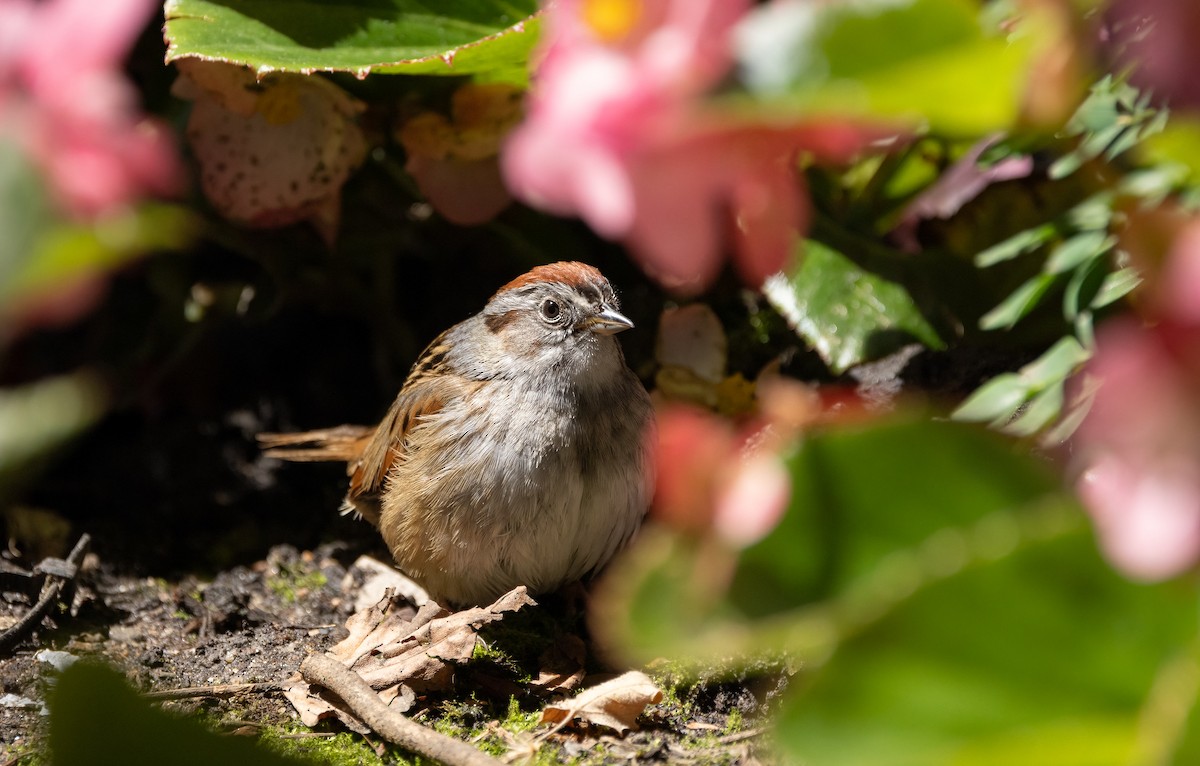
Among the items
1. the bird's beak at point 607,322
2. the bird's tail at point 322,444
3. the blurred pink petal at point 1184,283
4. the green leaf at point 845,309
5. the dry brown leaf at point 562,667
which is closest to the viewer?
the blurred pink petal at point 1184,283

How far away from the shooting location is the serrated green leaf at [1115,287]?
7.07 feet

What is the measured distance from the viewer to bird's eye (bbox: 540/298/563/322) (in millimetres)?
3146

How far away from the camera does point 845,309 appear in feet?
9.66

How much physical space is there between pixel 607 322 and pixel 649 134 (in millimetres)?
2217

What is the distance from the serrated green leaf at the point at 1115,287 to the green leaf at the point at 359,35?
139 centimetres

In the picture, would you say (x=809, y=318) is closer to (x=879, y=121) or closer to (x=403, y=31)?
(x=403, y=31)

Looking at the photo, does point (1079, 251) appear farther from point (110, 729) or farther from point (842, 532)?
point (110, 729)

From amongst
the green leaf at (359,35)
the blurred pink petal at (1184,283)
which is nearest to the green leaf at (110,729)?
the blurred pink petal at (1184,283)

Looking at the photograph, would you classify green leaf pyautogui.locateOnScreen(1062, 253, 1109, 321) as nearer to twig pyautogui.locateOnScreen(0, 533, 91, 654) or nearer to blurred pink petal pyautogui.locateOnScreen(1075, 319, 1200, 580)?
blurred pink petal pyautogui.locateOnScreen(1075, 319, 1200, 580)

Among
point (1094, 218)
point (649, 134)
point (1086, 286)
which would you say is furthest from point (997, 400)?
point (649, 134)

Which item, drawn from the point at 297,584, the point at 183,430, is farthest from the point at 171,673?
the point at 183,430

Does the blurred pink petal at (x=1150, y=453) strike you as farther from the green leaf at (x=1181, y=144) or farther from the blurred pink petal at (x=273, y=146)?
the blurred pink petal at (x=273, y=146)

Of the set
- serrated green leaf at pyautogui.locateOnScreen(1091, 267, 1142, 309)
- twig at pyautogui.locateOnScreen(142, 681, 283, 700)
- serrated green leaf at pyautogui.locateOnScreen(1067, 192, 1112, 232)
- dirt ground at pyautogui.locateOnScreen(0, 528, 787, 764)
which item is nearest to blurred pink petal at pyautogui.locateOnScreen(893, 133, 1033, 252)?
serrated green leaf at pyautogui.locateOnScreen(1067, 192, 1112, 232)

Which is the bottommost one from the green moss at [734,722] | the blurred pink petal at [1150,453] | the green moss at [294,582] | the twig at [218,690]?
the green moss at [294,582]
